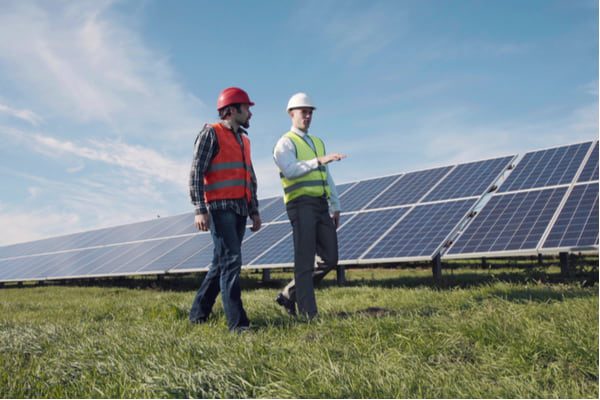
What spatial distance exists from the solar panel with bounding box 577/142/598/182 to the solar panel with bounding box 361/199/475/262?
6.87 ft

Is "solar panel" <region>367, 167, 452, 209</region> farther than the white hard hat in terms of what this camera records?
Yes

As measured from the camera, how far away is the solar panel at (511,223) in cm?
834

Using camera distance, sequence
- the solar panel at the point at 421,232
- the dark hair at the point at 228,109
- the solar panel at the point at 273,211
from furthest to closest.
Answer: the solar panel at the point at 273,211 → the solar panel at the point at 421,232 → the dark hair at the point at 228,109

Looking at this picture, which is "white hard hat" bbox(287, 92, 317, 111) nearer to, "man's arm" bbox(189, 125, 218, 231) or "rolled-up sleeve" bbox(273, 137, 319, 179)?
"rolled-up sleeve" bbox(273, 137, 319, 179)

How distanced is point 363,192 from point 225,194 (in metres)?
8.76

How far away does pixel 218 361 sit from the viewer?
3084mm

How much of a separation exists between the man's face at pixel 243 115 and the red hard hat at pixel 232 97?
7 cm

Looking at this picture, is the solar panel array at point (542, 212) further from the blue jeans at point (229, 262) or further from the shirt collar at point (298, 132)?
the blue jeans at point (229, 262)

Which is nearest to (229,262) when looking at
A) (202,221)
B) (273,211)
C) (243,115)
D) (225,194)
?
(202,221)

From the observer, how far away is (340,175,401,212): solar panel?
12.4 m

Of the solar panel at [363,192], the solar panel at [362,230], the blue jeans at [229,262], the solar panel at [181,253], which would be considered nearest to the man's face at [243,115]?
the blue jeans at [229,262]

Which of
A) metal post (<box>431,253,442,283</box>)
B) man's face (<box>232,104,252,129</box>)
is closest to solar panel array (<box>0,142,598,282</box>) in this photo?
metal post (<box>431,253,442,283</box>)

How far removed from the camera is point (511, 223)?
908 centimetres

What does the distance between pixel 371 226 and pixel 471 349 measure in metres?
7.39
